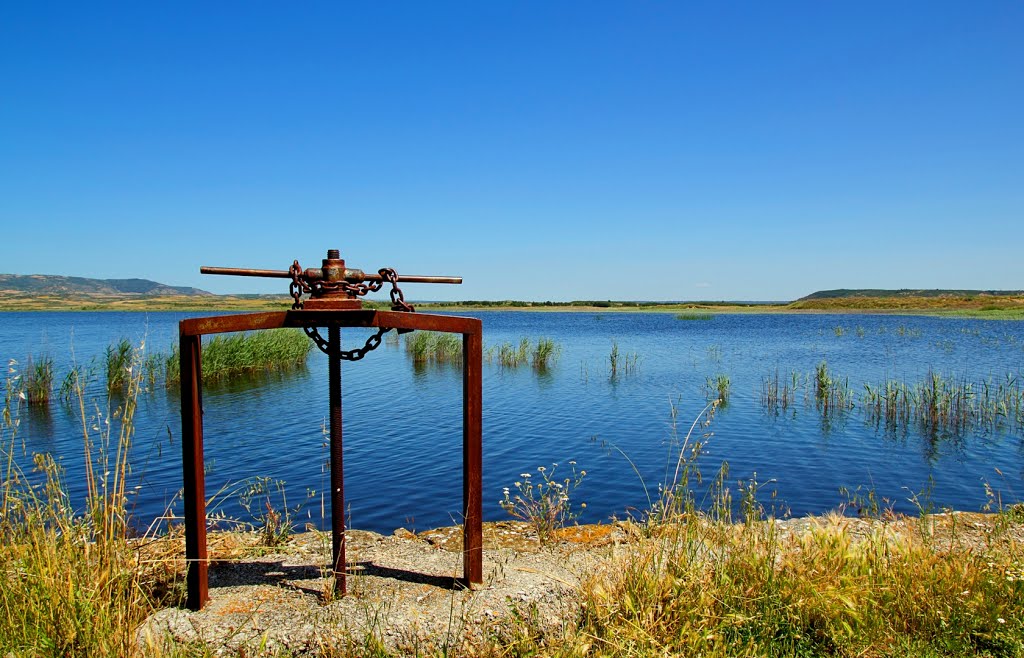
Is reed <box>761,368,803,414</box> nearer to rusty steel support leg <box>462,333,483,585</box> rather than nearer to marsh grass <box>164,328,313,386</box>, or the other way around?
rusty steel support leg <box>462,333,483,585</box>

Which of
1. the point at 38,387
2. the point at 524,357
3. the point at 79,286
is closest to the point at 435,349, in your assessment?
the point at 524,357

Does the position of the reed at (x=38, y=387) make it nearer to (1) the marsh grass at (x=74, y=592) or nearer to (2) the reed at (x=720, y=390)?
(1) the marsh grass at (x=74, y=592)

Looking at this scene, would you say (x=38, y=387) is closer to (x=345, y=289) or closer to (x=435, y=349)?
(x=435, y=349)

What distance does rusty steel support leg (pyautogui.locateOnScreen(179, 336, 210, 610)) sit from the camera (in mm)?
3471

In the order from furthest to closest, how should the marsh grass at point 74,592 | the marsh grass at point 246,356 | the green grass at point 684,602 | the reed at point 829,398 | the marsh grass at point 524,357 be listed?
the marsh grass at point 524,357, the marsh grass at point 246,356, the reed at point 829,398, the green grass at point 684,602, the marsh grass at point 74,592

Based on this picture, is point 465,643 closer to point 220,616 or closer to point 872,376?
point 220,616

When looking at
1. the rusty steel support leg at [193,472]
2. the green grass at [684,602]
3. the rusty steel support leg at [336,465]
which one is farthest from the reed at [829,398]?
the rusty steel support leg at [193,472]

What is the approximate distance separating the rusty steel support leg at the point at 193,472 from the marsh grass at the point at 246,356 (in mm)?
16226

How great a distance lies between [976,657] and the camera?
127 inches

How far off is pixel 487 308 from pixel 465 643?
383ft

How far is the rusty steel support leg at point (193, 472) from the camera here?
347 centimetres

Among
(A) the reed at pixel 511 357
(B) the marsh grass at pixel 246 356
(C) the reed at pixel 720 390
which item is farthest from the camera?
(A) the reed at pixel 511 357

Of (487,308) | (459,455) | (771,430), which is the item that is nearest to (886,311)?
(487,308)

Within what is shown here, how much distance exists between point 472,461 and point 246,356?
61.0ft
